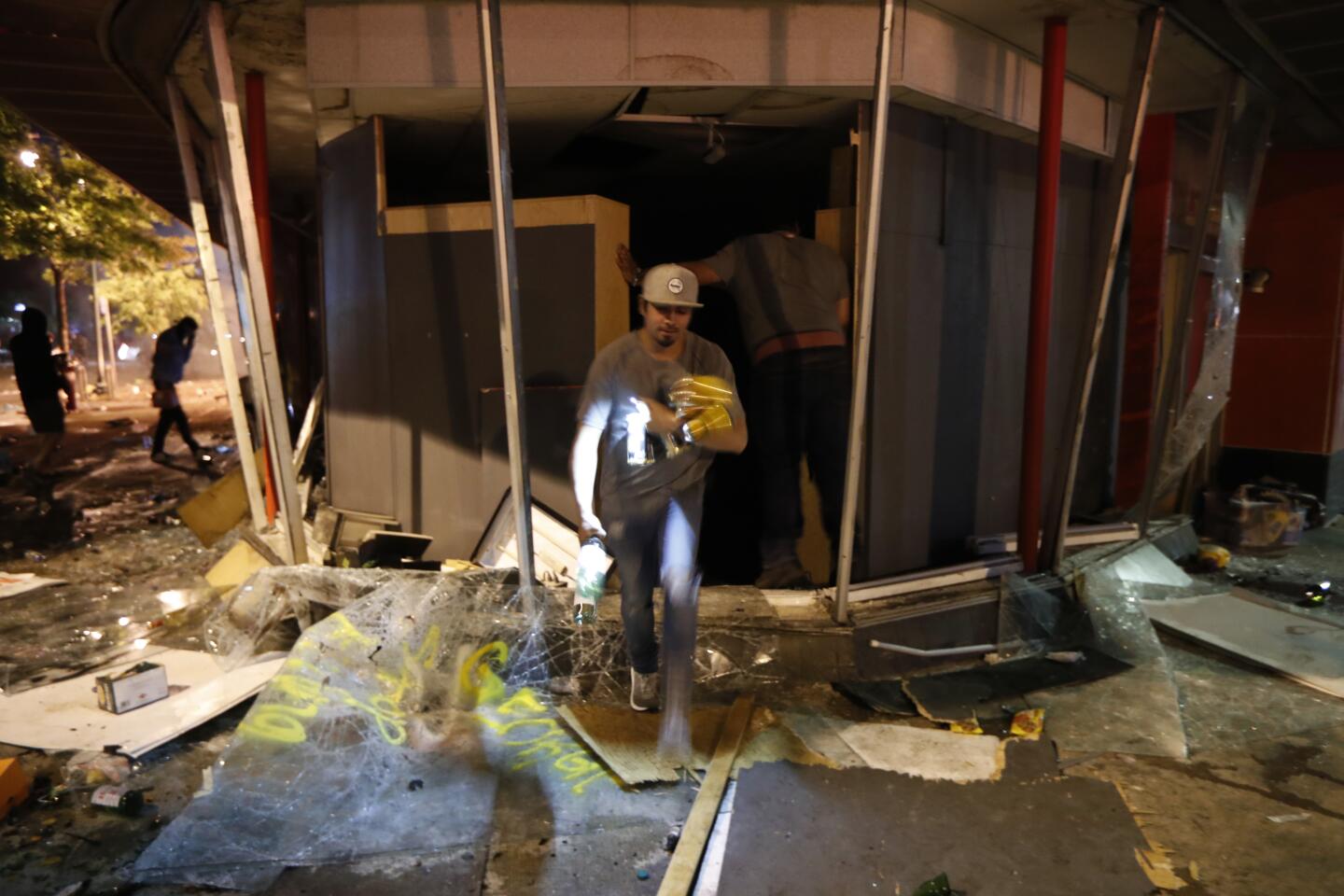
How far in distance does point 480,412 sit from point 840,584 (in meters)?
2.26

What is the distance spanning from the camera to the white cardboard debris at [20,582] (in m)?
5.59

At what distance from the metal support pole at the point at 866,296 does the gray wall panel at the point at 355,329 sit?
2812mm

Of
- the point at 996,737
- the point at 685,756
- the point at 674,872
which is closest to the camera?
the point at 674,872

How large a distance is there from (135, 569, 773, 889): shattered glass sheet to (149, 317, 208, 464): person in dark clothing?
23.6 feet

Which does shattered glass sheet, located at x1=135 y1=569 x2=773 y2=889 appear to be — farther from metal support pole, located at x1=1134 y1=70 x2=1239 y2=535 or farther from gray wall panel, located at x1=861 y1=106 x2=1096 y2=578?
metal support pole, located at x1=1134 y1=70 x2=1239 y2=535

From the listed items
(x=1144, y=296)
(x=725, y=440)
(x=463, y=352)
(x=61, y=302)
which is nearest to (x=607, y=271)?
(x=463, y=352)

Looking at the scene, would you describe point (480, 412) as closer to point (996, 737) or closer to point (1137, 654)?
point (996, 737)

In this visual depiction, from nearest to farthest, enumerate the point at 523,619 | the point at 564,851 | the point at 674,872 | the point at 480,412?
the point at 674,872 < the point at 564,851 < the point at 523,619 < the point at 480,412

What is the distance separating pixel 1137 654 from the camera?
4.61 metres

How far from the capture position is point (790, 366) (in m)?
4.89

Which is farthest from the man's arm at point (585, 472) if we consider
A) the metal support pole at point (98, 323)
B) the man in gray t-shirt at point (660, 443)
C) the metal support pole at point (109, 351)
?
the metal support pole at point (98, 323)

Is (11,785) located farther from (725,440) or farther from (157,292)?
(157,292)

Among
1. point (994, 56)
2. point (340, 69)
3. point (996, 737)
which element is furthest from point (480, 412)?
point (994, 56)

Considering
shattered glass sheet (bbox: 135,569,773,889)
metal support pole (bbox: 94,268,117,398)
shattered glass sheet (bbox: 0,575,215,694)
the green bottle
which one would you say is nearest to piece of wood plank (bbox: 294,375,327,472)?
shattered glass sheet (bbox: 0,575,215,694)
